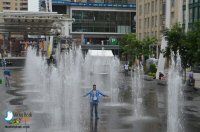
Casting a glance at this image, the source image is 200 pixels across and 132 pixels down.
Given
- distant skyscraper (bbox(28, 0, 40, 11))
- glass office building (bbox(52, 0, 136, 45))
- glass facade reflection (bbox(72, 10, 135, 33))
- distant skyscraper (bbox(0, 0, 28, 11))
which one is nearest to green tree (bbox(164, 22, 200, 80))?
glass office building (bbox(52, 0, 136, 45))

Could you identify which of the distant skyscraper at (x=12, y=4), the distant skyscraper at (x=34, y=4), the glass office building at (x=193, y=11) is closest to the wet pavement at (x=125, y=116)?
the glass office building at (x=193, y=11)

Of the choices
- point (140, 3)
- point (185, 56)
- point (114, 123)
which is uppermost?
point (140, 3)

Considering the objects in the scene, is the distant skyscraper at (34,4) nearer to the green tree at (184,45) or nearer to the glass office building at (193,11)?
the glass office building at (193,11)

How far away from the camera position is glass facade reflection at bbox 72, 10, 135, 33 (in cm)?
11738

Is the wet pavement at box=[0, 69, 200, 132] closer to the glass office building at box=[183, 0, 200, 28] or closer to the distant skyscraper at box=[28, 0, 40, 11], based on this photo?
the glass office building at box=[183, 0, 200, 28]

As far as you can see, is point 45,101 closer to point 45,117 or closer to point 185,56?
point 45,117

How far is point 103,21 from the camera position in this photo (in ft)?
389

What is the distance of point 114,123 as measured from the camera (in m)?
16.4

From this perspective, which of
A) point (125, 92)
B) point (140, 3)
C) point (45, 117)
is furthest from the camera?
point (140, 3)

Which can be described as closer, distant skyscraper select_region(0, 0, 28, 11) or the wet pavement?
the wet pavement

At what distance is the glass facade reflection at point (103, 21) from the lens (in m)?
117

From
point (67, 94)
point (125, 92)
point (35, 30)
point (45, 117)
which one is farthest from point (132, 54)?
point (45, 117)

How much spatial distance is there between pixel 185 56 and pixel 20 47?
3580 inches

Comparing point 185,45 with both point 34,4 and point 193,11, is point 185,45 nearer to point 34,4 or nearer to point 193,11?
point 193,11
